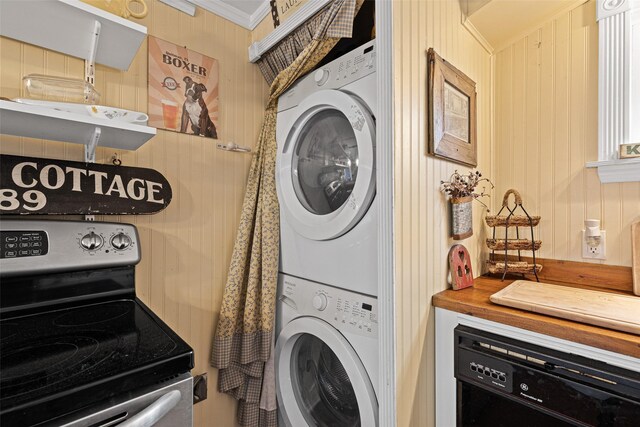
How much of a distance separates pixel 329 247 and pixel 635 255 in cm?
121

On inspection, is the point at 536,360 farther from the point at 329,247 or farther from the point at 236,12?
the point at 236,12

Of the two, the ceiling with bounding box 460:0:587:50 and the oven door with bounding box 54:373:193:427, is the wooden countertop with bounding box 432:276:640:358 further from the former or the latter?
the ceiling with bounding box 460:0:587:50

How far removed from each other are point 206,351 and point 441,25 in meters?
1.86

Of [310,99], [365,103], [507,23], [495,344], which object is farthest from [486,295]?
[507,23]

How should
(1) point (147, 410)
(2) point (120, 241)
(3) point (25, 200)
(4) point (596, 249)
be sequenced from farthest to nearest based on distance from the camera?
1. (4) point (596, 249)
2. (2) point (120, 241)
3. (3) point (25, 200)
4. (1) point (147, 410)

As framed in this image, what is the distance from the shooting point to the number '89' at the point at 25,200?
35.9 inches

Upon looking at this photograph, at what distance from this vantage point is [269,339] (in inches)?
57.2

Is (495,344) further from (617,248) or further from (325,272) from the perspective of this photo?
(617,248)

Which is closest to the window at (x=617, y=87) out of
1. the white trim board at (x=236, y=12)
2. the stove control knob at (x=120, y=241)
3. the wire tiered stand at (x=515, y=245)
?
the wire tiered stand at (x=515, y=245)

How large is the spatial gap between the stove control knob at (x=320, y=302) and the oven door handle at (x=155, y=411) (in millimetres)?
654

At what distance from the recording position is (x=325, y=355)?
4.57 ft

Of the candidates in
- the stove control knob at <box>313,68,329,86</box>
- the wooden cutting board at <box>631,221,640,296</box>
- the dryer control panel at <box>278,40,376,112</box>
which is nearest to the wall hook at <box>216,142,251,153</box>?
the dryer control panel at <box>278,40,376,112</box>

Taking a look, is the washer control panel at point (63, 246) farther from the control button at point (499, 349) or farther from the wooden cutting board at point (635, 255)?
the wooden cutting board at point (635, 255)

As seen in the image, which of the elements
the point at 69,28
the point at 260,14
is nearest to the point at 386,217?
the point at 69,28
